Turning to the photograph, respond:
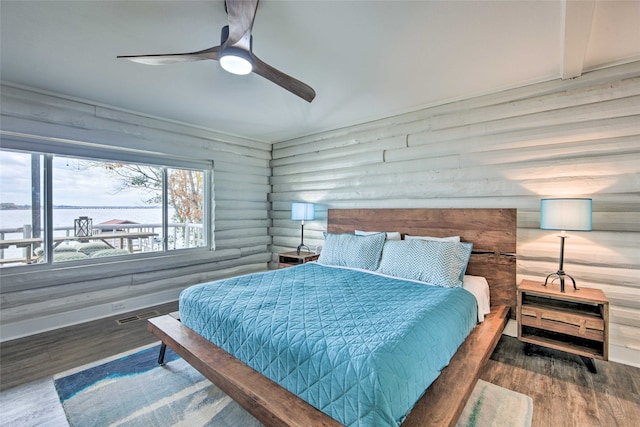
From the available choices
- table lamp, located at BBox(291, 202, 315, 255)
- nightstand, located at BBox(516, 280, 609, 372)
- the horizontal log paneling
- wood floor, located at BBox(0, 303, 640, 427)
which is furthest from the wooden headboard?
table lamp, located at BBox(291, 202, 315, 255)

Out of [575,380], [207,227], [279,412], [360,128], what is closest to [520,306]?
[575,380]

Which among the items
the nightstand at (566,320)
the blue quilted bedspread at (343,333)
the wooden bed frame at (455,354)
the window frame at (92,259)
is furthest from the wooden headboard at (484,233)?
the window frame at (92,259)

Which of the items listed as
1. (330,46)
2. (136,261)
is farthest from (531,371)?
(136,261)

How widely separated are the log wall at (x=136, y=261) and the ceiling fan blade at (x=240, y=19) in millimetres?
2734

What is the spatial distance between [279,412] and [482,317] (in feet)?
6.69

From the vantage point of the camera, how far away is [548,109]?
2.85m

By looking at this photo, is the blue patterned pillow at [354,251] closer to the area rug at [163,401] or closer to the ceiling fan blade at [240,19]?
the area rug at [163,401]

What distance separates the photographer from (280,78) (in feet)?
7.66

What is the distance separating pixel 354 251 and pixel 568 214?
2015 mm

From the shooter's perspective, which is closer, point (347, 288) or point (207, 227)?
point (347, 288)

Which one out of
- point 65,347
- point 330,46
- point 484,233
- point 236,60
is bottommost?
point 65,347

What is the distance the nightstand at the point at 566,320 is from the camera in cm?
231

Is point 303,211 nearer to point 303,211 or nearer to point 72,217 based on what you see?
point 303,211

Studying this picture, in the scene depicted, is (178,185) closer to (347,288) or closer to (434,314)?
(347,288)
